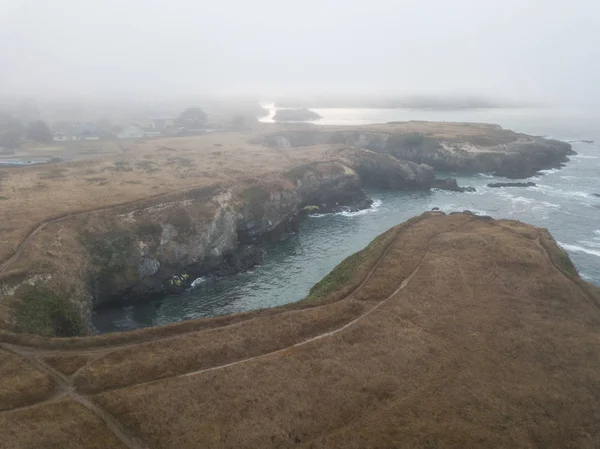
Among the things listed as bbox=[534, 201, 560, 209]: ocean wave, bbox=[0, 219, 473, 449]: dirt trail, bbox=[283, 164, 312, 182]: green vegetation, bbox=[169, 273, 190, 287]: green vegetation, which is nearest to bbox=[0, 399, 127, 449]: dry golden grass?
bbox=[0, 219, 473, 449]: dirt trail

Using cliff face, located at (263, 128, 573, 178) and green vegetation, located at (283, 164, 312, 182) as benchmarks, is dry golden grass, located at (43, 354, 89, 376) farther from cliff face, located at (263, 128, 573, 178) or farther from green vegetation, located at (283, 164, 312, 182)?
cliff face, located at (263, 128, 573, 178)

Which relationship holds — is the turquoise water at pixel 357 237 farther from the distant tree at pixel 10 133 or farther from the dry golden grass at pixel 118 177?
the distant tree at pixel 10 133

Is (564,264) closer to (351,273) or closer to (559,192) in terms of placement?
(351,273)

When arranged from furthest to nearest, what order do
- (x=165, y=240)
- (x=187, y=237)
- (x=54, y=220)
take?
1. (x=187, y=237)
2. (x=165, y=240)
3. (x=54, y=220)

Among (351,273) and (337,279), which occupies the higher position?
(351,273)

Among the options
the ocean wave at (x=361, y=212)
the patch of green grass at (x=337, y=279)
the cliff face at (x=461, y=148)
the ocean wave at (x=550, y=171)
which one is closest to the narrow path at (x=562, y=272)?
the patch of green grass at (x=337, y=279)

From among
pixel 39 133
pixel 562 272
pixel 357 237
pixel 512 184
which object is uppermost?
pixel 39 133

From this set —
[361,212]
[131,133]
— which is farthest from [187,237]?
[131,133]
